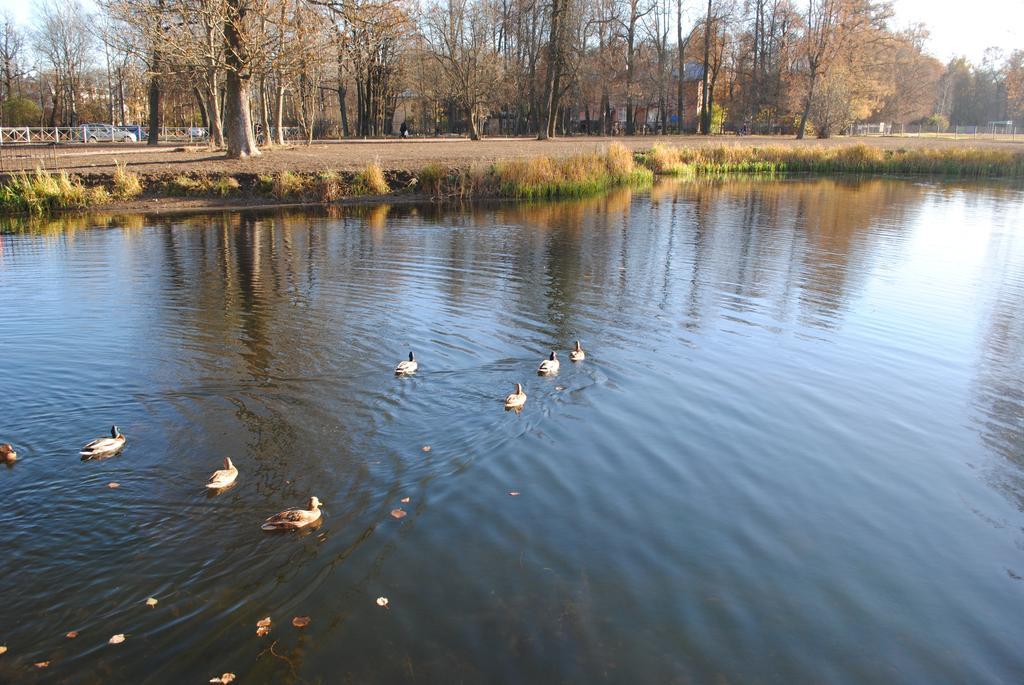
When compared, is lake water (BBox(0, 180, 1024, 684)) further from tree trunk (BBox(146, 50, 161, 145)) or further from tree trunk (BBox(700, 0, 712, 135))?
tree trunk (BBox(700, 0, 712, 135))

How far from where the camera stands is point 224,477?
296 inches

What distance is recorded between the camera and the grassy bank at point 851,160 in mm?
46219

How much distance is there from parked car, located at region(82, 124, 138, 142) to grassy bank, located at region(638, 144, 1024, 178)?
36150mm

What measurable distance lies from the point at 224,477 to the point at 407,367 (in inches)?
140

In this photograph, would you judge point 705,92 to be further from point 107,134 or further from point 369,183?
point 107,134

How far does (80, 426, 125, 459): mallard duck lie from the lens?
7.89 metres

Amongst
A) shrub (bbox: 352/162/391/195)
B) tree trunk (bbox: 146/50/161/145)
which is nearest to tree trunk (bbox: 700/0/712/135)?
shrub (bbox: 352/162/391/195)

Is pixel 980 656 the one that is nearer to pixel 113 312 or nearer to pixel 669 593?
pixel 669 593

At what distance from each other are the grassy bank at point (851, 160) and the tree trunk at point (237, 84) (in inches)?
924

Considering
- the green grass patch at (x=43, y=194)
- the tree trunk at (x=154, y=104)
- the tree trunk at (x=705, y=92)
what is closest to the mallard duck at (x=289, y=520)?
the green grass patch at (x=43, y=194)

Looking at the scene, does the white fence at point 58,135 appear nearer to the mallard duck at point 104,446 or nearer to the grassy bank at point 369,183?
the grassy bank at point 369,183

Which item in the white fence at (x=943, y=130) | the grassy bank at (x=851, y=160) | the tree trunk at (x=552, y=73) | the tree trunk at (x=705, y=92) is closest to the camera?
A: the grassy bank at (x=851, y=160)

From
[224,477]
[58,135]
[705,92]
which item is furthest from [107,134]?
[224,477]

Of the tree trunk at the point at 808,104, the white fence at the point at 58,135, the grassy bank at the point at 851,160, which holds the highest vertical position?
the tree trunk at the point at 808,104
